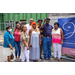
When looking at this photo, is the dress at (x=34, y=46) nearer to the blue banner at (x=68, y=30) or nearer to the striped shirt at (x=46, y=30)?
the striped shirt at (x=46, y=30)

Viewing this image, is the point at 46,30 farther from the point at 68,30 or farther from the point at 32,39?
the point at 68,30

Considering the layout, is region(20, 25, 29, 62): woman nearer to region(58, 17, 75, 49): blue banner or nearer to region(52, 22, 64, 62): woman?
region(52, 22, 64, 62): woman

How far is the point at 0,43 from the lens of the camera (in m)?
6.91

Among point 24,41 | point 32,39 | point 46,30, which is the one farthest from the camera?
point 46,30

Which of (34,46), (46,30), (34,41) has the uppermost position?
(46,30)

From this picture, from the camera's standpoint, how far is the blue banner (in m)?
3.88

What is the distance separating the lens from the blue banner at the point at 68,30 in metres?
3.88

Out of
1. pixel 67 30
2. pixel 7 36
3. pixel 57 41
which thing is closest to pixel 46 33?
pixel 57 41

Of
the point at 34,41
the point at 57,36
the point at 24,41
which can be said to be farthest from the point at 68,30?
the point at 24,41

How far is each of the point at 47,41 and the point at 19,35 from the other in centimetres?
119

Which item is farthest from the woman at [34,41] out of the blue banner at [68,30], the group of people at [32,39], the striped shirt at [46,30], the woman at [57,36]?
the blue banner at [68,30]

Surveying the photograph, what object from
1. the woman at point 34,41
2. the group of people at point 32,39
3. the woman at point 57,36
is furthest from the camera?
the woman at point 57,36

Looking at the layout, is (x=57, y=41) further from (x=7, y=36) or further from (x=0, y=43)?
→ (x=0, y=43)

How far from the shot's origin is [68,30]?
3.93 meters
